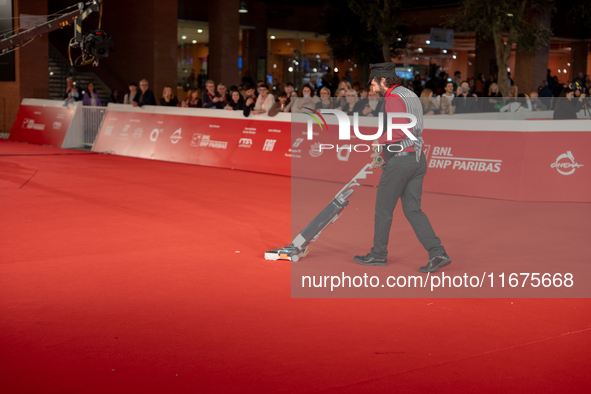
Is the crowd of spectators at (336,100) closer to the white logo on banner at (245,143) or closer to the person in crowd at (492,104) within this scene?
→ the person in crowd at (492,104)

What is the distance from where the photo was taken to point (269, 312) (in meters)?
5.07

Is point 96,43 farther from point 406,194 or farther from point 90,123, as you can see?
point 406,194

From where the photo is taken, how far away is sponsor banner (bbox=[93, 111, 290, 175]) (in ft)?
46.2

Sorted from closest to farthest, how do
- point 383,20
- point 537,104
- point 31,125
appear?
point 537,104
point 31,125
point 383,20

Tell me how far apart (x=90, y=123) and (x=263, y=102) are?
6734mm

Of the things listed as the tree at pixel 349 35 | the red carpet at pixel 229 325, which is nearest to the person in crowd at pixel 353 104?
the red carpet at pixel 229 325

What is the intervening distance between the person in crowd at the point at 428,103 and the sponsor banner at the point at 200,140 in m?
3.18

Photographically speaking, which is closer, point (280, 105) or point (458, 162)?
point (458, 162)

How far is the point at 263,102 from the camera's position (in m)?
14.4

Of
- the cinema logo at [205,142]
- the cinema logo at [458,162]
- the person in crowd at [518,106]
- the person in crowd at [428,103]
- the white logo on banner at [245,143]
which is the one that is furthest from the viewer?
the person in crowd at [518,106]

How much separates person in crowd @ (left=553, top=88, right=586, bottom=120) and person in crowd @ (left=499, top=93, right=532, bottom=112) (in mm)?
1585

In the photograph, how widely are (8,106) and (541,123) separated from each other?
59.4ft

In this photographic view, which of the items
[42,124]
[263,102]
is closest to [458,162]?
[263,102]

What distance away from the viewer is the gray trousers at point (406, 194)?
6062mm
